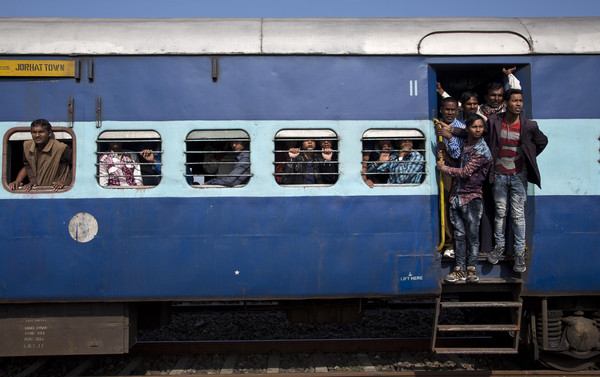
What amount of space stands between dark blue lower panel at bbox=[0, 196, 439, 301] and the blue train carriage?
0.04ft

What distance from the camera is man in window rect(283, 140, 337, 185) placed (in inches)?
160

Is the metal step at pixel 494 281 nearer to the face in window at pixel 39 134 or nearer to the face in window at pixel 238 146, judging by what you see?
the face in window at pixel 238 146

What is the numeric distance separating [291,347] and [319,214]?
204 centimetres

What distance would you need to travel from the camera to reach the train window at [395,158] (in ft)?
13.4

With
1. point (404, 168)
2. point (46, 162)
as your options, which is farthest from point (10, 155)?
point (404, 168)

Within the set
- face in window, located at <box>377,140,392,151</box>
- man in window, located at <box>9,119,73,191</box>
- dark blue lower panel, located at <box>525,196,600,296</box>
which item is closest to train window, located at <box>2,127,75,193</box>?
man in window, located at <box>9,119,73,191</box>

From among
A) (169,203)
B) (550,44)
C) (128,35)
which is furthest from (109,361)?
(550,44)

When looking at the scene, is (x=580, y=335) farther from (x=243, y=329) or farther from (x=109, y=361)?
(x=109, y=361)

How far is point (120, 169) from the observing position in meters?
4.04

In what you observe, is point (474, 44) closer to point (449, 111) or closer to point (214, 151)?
point (449, 111)

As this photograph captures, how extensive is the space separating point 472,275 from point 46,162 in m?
4.08

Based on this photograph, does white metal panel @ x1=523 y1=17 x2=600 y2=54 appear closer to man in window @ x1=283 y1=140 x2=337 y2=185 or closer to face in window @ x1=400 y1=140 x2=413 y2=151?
face in window @ x1=400 y1=140 x2=413 y2=151

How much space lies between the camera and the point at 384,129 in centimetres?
409

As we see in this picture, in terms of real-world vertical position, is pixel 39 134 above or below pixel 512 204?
above
